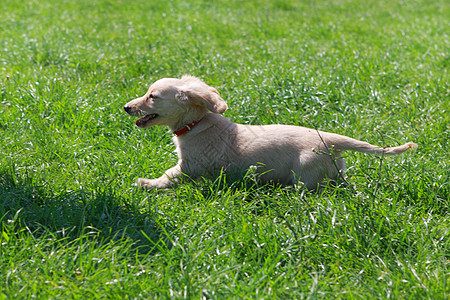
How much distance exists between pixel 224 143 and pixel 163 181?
21.8 inches

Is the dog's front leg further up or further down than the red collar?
further down

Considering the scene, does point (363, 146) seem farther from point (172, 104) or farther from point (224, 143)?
point (172, 104)

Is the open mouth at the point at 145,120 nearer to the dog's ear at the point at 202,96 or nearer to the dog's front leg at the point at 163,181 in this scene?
the dog's ear at the point at 202,96

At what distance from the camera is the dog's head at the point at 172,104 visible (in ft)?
12.0

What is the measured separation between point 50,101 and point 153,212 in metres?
2.25

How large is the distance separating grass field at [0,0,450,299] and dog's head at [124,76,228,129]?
0.37 meters

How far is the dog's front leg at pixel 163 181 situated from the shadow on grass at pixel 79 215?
31cm

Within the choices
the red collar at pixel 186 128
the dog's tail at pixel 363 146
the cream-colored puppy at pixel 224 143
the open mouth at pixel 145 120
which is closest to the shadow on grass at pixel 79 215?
the cream-colored puppy at pixel 224 143

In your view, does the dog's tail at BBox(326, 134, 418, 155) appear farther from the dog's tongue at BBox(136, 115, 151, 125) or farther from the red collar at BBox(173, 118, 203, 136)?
the dog's tongue at BBox(136, 115, 151, 125)

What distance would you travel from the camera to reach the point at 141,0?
1021cm

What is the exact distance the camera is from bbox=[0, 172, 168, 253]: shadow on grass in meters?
2.76

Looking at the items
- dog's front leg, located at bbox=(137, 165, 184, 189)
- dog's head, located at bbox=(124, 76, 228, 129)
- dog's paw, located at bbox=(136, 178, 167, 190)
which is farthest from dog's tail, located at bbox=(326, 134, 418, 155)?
dog's paw, located at bbox=(136, 178, 167, 190)

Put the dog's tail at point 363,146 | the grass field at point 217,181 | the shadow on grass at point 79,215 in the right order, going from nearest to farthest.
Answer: the grass field at point 217,181 → the shadow on grass at point 79,215 → the dog's tail at point 363,146

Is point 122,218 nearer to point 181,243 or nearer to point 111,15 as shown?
point 181,243
